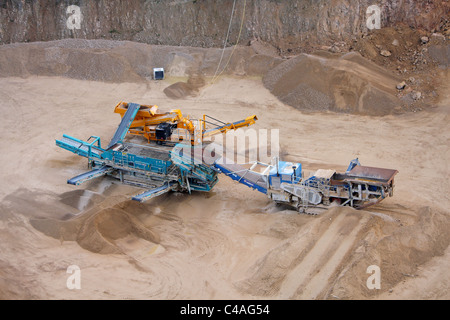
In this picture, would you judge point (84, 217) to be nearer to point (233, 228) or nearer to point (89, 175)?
point (89, 175)

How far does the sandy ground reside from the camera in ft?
47.3

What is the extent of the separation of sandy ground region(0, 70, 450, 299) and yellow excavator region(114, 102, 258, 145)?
2.00 m

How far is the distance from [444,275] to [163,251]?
7456 mm

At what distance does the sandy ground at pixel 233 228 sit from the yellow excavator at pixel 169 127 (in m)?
2.00

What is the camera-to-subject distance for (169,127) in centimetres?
2062

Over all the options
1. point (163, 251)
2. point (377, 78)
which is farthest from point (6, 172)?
point (377, 78)

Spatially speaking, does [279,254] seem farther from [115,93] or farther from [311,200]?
[115,93]

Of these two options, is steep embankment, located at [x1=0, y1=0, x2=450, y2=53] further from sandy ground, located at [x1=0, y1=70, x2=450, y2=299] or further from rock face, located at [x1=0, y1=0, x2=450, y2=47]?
sandy ground, located at [x1=0, y1=70, x2=450, y2=299]

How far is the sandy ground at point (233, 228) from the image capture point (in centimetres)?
1441

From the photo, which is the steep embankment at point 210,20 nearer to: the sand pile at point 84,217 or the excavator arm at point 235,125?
the excavator arm at point 235,125

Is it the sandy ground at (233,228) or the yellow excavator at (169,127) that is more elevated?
the yellow excavator at (169,127)

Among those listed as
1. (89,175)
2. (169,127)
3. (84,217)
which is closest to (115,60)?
(169,127)

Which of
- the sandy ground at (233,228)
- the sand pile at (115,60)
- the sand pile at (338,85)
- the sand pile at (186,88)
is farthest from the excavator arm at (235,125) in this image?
the sand pile at (115,60)

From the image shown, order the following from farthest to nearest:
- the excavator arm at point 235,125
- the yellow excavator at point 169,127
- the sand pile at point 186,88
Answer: the sand pile at point 186,88 < the yellow excavator at point 169,127 < the excavator arm at point 235,125
